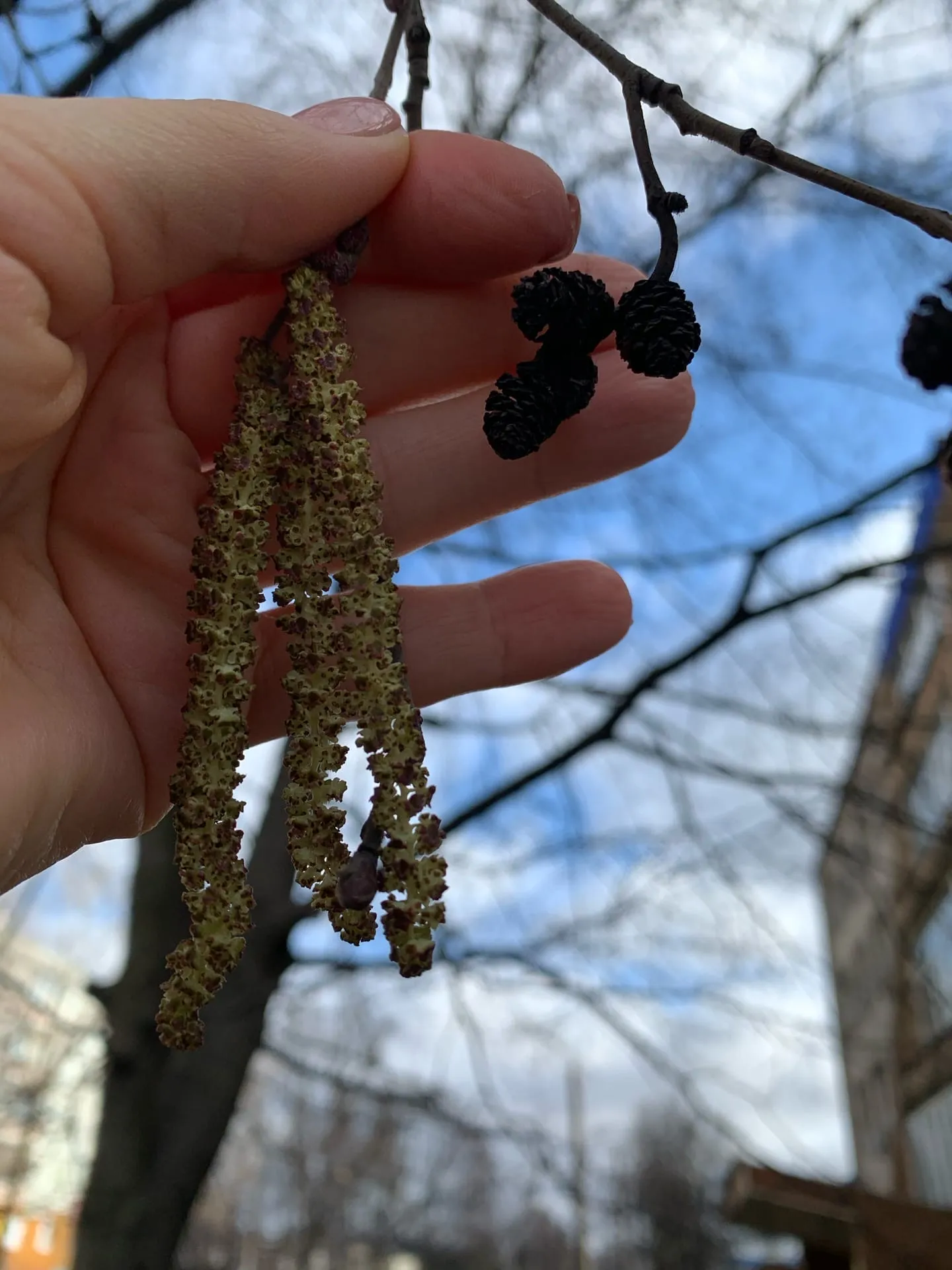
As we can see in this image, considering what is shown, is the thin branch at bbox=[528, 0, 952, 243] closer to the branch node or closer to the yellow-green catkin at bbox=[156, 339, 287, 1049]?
the branch node

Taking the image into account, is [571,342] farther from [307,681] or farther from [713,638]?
[713,638]

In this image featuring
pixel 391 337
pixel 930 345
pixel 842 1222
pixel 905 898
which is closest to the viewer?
pixel 930 345

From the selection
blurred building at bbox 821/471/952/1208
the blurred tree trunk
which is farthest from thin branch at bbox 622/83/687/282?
the blurred tree trunk

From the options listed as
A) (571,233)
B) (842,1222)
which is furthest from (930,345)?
(842,1222)

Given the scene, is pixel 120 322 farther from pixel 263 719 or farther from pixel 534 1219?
pixel 534 1219

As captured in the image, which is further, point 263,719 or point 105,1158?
point 105,1158

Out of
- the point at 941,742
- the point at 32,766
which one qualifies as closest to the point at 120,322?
the point at 32,766
